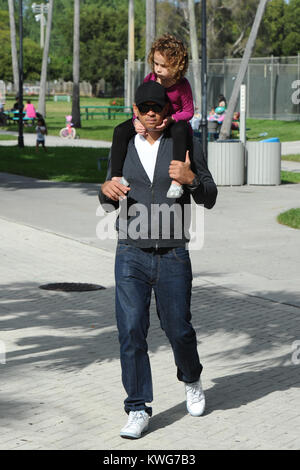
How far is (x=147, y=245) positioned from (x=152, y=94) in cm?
83

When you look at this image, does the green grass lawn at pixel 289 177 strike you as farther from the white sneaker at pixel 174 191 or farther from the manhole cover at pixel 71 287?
the white sneaker at pixel 174 191

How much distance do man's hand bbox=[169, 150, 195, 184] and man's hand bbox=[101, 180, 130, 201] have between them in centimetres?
26

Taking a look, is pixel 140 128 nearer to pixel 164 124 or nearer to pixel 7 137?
pixel 164 124

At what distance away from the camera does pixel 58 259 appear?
11461 millimetres

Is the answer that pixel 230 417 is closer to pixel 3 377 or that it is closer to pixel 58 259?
pixel 3 377

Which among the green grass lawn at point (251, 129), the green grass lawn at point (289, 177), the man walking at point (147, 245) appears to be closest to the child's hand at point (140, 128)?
the man walking at point (147, 245)

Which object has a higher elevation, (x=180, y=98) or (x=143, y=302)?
(x=180, y=98)

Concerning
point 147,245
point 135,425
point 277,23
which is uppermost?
point 277,23

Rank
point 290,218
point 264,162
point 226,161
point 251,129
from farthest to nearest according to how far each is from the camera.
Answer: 1. point 251,129
2. point 264,162
3. point 226,161
4. point 290,218

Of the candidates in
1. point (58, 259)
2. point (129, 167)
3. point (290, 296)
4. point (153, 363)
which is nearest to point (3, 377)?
point (153, 363)

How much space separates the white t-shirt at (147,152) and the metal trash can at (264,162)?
47.8 feet

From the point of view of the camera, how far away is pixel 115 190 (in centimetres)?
509

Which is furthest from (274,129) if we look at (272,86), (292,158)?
(292,158)

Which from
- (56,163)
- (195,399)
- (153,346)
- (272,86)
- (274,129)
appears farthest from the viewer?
(272,86)
